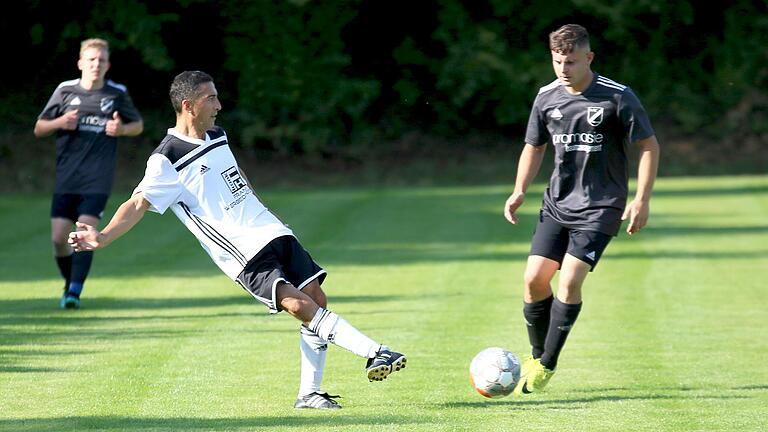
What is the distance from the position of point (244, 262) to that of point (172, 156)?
0.66 metres

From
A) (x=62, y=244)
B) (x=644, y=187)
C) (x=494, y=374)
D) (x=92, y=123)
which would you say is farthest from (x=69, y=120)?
(x=644, y=187)

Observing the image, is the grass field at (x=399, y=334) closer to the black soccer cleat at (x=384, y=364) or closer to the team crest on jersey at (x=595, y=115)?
the black soccer cleat at (x=384, y=364)

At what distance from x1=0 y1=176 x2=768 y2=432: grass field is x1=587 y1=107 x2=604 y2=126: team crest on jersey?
1.54 m

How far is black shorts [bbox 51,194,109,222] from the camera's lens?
38.4 feet

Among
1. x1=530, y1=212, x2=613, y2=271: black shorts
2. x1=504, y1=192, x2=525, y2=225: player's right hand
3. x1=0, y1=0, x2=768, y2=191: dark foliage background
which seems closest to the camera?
x1=530, y1=212, x2=613, y2=271: black shorts

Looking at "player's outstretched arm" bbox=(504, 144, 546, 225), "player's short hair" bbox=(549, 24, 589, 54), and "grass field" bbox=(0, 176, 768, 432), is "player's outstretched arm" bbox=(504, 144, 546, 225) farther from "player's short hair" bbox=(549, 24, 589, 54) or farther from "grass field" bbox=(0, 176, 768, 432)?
"grass field" bbox=(0, 176, 768, 432)

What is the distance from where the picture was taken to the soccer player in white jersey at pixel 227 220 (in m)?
6.93

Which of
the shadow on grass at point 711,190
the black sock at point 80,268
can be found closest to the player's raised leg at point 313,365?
the black sock at point 80,268

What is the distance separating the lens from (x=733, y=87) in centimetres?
3116

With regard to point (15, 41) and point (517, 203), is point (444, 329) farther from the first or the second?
point (15, 41)

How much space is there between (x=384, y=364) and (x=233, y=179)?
4.33 ft

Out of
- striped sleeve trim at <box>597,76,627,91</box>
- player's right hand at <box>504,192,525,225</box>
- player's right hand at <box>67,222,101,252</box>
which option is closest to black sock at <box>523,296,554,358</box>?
player's right hand at <box>504,192,525,225</box>

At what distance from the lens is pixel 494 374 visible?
7320 millimetres

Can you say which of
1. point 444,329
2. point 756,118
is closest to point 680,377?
point 444,329
